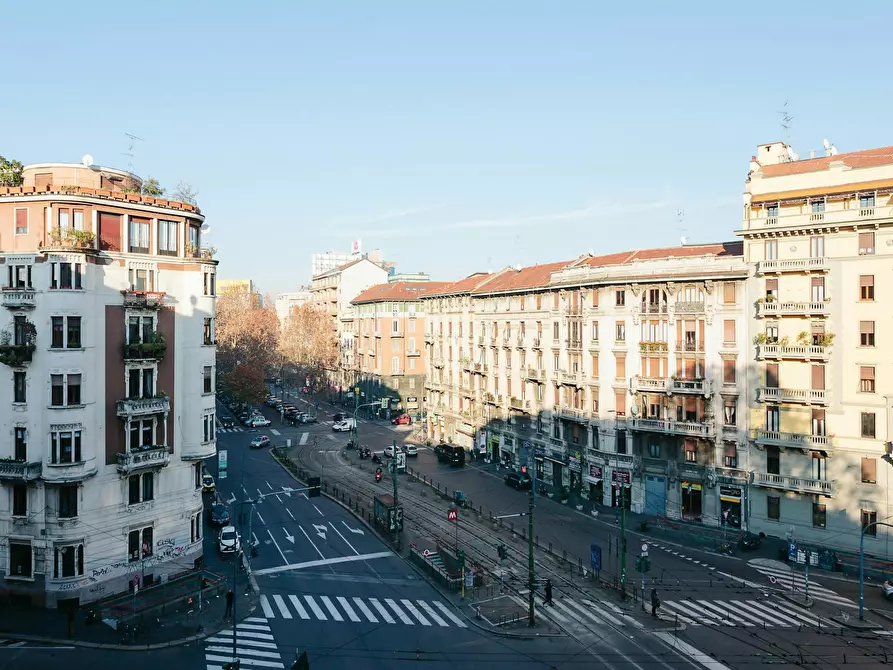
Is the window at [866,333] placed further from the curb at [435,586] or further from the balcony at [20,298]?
the balcony at [20,298]

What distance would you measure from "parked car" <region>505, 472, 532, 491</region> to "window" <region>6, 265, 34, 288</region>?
1810 inches

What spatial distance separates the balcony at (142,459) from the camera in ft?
132

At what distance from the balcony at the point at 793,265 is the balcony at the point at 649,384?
461 inches

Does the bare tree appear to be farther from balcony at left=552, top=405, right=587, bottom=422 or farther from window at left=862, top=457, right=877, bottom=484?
window at left=862, top=457, right=877, bottom=484

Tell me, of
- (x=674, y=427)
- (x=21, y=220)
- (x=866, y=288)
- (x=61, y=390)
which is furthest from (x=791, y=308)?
(x=21, y=220)

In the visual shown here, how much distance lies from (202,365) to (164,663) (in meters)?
18.6

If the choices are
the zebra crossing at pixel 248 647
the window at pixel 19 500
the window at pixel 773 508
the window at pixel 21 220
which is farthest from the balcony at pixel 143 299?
the window at pixel 773 508

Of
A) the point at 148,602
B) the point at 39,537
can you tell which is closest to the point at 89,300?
the point at 39,537

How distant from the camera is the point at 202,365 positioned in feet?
147

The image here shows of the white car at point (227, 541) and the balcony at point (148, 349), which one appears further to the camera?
the white car at point (227, 541)

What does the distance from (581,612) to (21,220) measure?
39792 millimetres

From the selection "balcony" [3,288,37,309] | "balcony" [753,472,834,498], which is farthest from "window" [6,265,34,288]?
"balcony" [753,472,834,498]

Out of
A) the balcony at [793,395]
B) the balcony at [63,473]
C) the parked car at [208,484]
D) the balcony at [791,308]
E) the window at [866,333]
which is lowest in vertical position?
the parked car at [208,484]

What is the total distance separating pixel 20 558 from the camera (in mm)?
39438
